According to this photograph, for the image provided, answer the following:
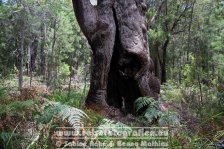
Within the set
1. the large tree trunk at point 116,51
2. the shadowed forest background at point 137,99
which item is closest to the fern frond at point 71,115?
the shadowed forest background at point 137,99

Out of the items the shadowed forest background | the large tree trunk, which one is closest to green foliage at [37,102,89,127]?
the shadowed forest background

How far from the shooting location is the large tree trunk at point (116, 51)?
6.87 metres

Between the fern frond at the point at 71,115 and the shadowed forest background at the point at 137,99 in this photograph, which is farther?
the shadowed forest background at the point at 137,99

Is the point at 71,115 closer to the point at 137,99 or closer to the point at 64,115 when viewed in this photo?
the point at 64,115

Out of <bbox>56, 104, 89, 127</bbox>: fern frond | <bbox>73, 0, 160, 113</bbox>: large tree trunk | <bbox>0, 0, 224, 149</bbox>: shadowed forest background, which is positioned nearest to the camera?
<bbox>56, 104, 89, 127</bbox>: fern frond

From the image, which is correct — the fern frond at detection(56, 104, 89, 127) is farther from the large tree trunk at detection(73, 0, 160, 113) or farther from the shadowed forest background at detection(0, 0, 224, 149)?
the large tree trunk at detection(73, 0, 160, 113)

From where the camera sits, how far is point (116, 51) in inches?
287

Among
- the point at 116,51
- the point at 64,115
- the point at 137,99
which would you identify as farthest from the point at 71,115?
the point at 116,51

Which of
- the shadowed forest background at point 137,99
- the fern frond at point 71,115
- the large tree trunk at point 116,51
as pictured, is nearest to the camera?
the fern frond at point 71,115

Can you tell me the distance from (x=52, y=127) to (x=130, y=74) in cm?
392

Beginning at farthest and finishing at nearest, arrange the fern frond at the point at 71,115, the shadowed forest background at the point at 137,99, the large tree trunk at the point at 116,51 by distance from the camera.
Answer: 1. the large tree trunk at the point at 116,51
2. the shadowed forest background at the point at 137,99
3. the fern frond at the point at 71,115

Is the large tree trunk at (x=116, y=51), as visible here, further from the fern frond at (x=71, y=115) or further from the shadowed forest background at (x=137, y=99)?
the fern frond at (x=71, y=115)

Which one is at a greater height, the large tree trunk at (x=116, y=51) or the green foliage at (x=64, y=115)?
the large tree trunk at (x=116, y=51)

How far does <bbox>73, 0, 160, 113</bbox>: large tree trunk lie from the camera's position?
6.87 metres
